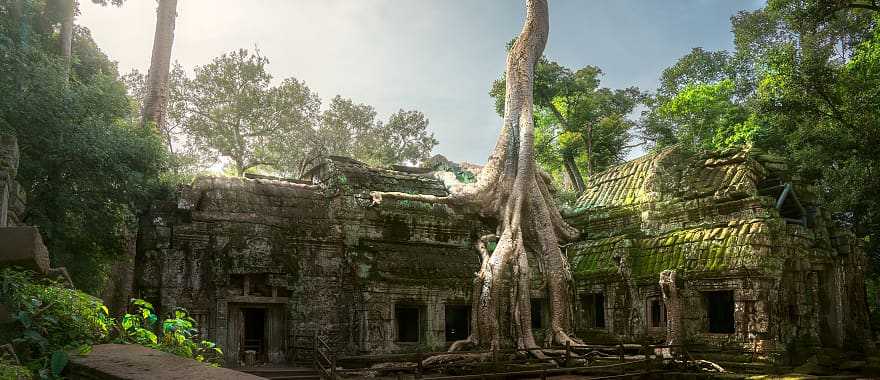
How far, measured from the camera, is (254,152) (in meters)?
30.0

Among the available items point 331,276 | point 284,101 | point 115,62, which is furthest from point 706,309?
point 284,101

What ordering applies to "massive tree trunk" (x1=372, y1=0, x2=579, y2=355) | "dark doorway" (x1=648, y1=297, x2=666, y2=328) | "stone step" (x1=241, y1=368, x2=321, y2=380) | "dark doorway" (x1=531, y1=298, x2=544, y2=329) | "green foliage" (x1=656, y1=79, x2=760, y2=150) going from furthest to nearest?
1. "green foliage" (x1=656, y1=79, x2=760, y2=150)
2. "dark doorway" (x1=531, y1=298, x2=544, y2=329)
3. "dark doorway" (x1=648, y1=297, x2=666, y2=328)
4. "massive tree trunk" (x1=372, y1=0, x2=579, y2=355)
5. "stone step" (x1=241, y1=368, x2=321, y2=380)

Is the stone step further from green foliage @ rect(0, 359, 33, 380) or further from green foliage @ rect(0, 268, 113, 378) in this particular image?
green foliage @ rect(0, 359, 33, 380)

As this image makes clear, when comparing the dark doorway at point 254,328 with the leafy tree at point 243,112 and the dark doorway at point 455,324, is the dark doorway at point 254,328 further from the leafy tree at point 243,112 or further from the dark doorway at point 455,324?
the leafy tree at point 243,112

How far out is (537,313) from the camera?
17.5 meters

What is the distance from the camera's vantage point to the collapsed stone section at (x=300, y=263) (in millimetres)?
12391

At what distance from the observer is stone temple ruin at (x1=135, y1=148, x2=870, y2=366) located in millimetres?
12742

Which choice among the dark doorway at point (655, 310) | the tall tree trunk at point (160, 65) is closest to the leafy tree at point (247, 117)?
the tall tree trunk at point (160, 65)

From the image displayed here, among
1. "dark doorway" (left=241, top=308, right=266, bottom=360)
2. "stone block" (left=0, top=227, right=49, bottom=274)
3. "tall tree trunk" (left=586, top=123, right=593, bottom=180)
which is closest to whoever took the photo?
"stone block" (left=0, top=227, right=49, bottom=274)

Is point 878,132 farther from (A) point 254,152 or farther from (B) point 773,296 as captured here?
(A) point 254,152

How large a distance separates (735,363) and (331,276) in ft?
28.6

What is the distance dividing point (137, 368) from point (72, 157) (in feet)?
26.5

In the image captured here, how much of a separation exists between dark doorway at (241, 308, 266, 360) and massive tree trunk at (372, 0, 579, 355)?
3.69m

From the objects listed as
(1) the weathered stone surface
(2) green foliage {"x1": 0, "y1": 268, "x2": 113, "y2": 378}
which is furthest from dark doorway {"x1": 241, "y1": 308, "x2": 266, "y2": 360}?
(1) the weathered stone surface
